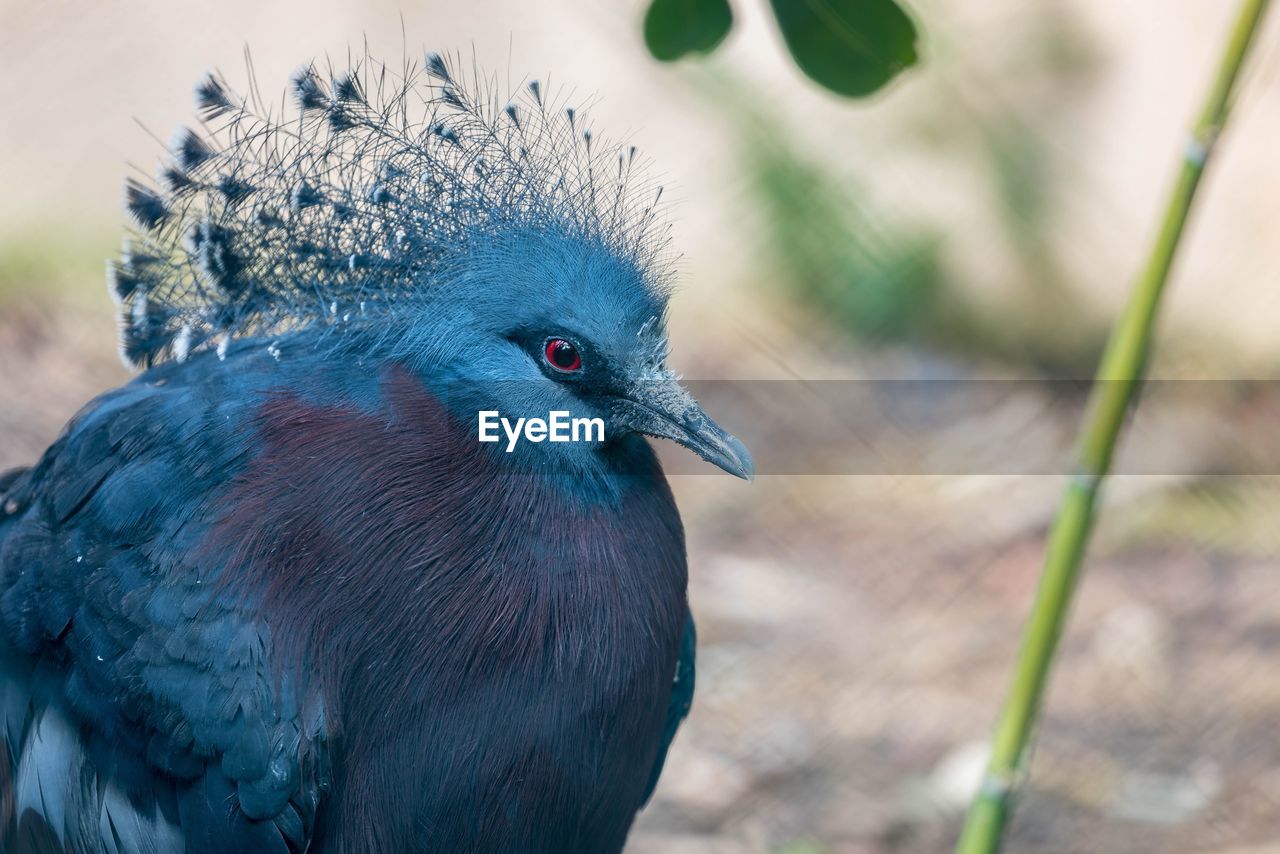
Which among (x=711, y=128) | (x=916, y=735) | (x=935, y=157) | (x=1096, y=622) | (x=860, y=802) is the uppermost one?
(x=935, y=157)

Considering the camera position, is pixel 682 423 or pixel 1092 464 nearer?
pixel 1092 464

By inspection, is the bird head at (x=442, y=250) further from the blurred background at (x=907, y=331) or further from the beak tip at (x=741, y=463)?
the blurred background at (x=907, y=331)

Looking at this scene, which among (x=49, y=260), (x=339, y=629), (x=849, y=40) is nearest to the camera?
(x=849, y=40)

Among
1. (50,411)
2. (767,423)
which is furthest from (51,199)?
(767,423)

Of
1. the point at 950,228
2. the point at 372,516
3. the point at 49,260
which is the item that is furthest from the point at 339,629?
the point at 950,228

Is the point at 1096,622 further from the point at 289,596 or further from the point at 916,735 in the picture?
the point at 289,596

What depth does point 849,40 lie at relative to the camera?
1.32 meters

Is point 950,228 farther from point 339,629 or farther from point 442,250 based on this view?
point 339,629

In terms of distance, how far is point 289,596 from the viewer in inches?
60.0

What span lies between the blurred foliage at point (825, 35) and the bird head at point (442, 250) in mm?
277

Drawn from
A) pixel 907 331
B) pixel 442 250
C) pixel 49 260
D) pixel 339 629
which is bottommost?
pixel 339 629

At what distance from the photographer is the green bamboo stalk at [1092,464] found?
1063 mm

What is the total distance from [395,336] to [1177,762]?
2.09 metres

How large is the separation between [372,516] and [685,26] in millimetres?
641
